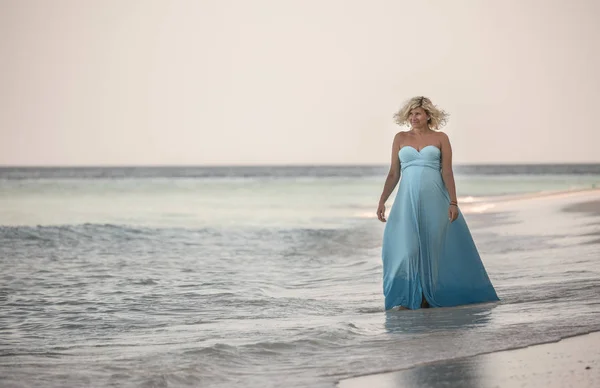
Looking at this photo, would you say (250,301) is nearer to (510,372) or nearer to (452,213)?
(452,213)

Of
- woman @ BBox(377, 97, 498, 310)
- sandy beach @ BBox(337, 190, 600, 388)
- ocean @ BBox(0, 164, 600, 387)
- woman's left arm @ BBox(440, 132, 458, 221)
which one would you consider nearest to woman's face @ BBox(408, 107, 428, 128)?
woman @ BBox(377, 97, 498, 310)

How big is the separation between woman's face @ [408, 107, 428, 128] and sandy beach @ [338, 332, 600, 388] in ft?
4.93

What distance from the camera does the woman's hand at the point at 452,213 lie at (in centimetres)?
447

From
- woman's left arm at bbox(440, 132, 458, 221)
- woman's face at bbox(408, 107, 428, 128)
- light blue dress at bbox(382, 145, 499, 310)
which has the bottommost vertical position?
light blue dress at bbox(382, 145, 499, 310)

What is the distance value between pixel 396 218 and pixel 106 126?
11.6m

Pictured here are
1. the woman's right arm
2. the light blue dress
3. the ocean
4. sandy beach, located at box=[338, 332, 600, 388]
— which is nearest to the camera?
sandy beach, located at box=[338, 332, 600, 388]

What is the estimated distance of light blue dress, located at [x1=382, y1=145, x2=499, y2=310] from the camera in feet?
14.5

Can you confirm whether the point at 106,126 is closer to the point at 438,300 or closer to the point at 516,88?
the point at 516,88

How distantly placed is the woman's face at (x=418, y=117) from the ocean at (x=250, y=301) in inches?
35.1

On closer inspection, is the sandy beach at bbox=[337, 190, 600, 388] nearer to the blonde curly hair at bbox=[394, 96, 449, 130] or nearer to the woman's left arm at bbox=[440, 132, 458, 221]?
the woman's left arm at bbox=[440, 132, 458, 221]

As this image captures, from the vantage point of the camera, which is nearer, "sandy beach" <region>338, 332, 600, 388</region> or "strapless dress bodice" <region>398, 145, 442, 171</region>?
"sandy beach" <region>338, 332, 600, 388</region>

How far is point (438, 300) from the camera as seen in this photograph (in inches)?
174

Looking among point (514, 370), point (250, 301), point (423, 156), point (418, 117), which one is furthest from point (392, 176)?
point (514, 370)

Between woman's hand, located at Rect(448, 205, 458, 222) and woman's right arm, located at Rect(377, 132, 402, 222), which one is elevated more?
woman's right arm, located at Rect(377, 132, 402, 222)
